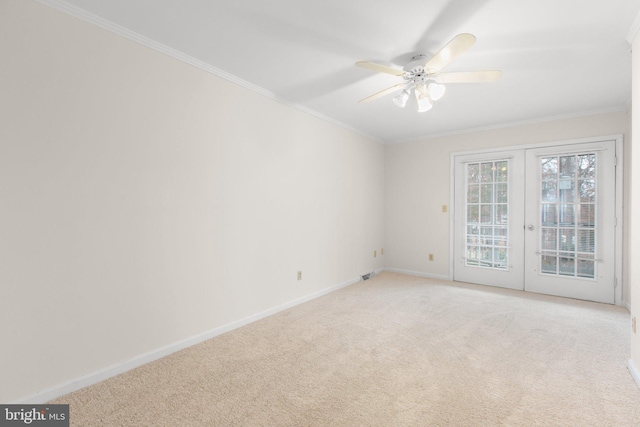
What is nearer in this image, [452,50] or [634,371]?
[452,50]

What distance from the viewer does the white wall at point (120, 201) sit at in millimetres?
1722

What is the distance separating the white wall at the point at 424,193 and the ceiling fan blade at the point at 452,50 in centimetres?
281

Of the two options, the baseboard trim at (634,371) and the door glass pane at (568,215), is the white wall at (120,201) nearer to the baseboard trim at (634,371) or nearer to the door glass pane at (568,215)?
the baseboard trim at (634,371)

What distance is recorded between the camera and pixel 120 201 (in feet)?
6.96

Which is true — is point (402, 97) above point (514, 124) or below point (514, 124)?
below

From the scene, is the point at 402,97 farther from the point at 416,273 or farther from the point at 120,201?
the point at 416,273

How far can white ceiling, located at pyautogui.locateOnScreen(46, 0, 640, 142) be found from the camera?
1.89 m

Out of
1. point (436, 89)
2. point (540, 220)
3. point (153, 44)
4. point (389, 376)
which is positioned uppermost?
point (153, 44)

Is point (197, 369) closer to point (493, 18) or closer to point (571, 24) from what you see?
point (493, 18)

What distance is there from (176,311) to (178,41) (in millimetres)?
2121

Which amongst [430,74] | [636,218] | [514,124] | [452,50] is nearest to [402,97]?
[430,74]

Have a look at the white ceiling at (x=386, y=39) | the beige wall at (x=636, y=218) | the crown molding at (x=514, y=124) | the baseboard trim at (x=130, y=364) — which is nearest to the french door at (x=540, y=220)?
the crown molding at (x=514, y=124)

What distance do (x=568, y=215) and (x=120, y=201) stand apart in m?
5.05

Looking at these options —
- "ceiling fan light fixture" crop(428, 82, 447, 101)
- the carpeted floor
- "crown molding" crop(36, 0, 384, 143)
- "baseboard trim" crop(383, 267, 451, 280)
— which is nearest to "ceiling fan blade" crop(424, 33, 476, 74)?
"ceiling fan light fixture" crop(428, 82, 447, 101)
